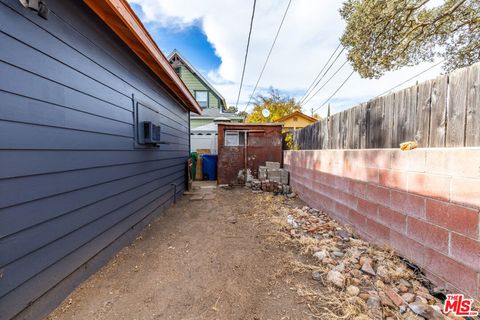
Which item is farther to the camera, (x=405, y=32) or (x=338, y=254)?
(x=405, y=32)

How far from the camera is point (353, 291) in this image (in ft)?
5.31

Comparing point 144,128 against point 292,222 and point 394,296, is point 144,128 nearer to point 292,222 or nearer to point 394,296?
point 292,222

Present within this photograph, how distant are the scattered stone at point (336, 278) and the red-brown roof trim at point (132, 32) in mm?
3255

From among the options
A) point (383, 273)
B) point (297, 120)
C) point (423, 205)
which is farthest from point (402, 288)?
point (297, 120)

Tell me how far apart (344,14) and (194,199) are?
6844mm

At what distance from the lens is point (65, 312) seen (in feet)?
4.98

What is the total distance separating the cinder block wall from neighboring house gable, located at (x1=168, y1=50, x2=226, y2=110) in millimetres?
10951

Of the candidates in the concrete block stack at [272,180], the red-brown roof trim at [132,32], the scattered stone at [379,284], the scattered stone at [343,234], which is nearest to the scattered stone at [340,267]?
the scattered stone at [379,284]

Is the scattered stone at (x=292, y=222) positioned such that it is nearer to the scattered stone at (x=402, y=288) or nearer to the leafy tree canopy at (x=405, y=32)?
the scattered stone at (x=402, y=288)

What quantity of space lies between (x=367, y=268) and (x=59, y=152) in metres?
2.93

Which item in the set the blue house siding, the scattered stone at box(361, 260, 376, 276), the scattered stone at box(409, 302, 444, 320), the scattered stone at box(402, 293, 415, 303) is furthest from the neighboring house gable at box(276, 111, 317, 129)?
the scattered stone at box(409, 302, 444, 320)

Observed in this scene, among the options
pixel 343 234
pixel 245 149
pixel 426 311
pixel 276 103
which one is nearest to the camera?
pixel 426 311

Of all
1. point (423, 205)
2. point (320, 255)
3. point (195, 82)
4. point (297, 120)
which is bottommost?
point (320, 255)

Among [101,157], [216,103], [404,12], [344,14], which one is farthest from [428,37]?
[216,103]
